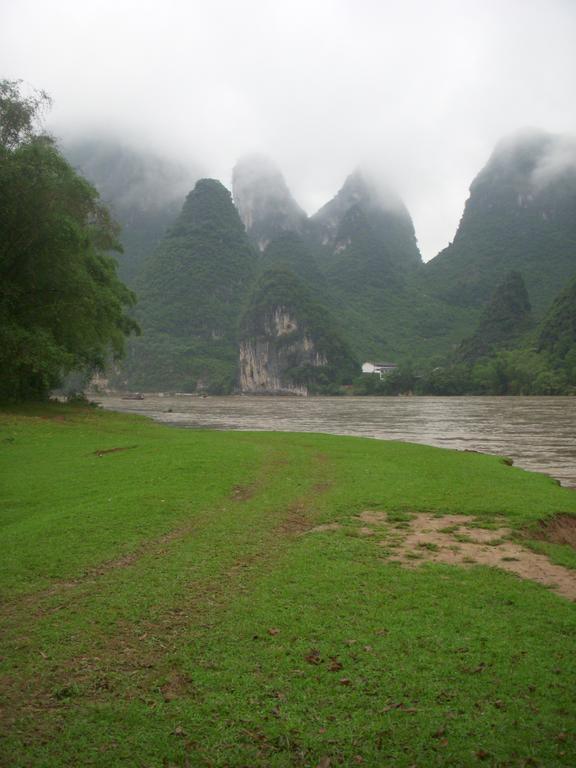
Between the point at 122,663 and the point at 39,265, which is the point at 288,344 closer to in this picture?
the point at 39,265

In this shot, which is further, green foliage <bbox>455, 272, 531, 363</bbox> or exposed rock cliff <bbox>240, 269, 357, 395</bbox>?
Answer: exposed rock cliff <bbox>240, 269, 357, 395</bbox>

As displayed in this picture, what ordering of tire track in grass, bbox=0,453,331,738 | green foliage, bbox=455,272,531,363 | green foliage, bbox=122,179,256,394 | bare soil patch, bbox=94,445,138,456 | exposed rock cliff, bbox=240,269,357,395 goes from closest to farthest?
tire track in grass, bbox=0,453,331,738 → bare soil patch, bbox=94,445,138,456 → green foliage, bbox=455,272,531,363 → exposed rock cliff, bbox=240,269,357,395 → green foliage, bbox=122,179,256,394

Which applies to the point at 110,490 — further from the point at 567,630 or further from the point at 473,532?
the point at 567,630

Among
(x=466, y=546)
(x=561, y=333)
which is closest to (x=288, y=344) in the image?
(x=561, y=333)

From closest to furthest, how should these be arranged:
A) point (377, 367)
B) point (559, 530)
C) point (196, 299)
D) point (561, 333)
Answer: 1. point (559, 530)
2. point (561, 333)
3. point (377, 367)
4. point (196, 299)

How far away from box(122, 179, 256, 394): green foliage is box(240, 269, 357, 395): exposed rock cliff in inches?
359

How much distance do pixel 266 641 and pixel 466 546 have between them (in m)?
4.02

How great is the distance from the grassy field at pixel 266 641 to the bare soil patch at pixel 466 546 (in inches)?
8.7

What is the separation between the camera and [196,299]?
17212cm

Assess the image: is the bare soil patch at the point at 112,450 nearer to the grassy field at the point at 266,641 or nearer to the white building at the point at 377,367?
the grassy field at the point at 266,641

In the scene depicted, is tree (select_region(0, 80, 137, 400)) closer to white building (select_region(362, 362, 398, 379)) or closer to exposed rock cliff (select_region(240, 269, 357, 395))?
exposed rock cliff (select_region(240, 269, 357, 395))

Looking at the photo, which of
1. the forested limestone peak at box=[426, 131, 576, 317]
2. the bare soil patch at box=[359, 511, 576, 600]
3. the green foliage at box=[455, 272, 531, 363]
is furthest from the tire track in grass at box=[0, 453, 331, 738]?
the forested limestone peak at box=[426, 131, 576, 317]

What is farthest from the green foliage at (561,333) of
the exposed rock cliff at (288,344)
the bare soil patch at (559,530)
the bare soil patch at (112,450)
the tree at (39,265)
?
the bare soil patch at (559,530)

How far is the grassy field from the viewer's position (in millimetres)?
3660
